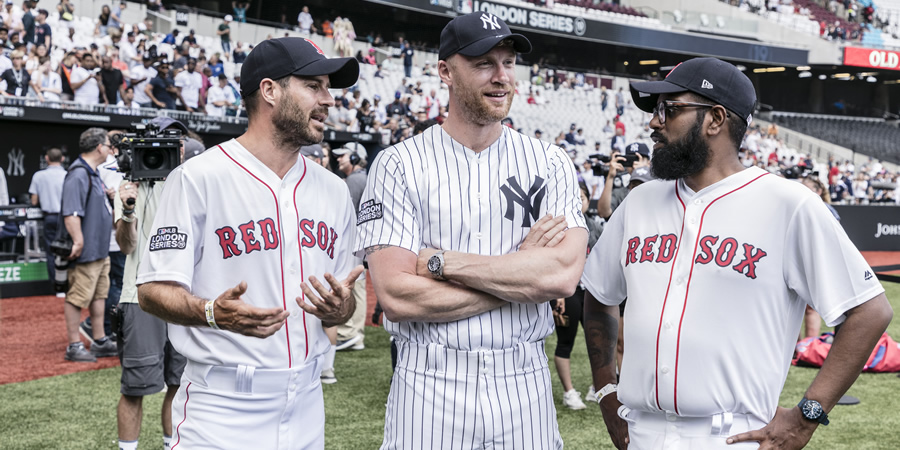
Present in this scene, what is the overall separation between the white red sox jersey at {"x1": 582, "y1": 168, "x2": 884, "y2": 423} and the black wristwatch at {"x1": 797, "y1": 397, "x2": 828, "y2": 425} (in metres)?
0.08

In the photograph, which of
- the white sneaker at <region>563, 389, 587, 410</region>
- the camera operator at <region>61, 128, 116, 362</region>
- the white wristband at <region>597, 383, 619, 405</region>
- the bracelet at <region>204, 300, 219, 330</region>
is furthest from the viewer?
the camera operator at <region>61, 128, 116, 362</region>

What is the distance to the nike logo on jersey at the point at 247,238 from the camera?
2.66 m

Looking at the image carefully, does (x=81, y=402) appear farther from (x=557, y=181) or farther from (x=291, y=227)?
(x=557, y=181)

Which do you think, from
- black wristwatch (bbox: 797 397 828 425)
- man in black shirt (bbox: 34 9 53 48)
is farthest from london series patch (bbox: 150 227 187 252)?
man in black shirt (bbox: 34 9 53 48)

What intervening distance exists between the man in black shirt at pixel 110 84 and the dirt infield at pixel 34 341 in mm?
4297

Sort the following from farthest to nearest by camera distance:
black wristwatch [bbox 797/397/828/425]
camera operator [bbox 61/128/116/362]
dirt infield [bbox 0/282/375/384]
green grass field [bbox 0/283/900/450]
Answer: camera operator [bbox 61/128/116/362], dirt infield [bbox 0/282/375/384], green grass field [bbox 0/283/900/450], black wristwatch [bbox 797/397/828/425]

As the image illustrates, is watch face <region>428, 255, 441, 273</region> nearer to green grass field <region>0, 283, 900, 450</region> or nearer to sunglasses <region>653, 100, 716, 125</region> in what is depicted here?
sunglasses <region>653, 100, 716, 125</region>

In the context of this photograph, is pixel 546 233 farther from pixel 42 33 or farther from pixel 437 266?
pixel 42 33

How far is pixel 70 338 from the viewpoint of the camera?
7613 mm

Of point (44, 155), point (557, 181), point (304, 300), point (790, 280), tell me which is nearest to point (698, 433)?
point (790, 280)

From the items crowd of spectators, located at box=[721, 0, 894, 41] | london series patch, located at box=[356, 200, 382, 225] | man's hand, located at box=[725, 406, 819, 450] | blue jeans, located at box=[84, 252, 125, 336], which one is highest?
crowd of spectators, located at box=[721, 0, 894, 41]

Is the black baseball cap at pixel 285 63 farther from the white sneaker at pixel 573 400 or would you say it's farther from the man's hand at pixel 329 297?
the white sneaker at pixel 573 400

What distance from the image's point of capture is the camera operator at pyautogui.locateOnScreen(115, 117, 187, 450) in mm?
4391

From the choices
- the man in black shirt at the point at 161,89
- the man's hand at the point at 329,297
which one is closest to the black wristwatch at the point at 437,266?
the man's hand at the point at 329,297
